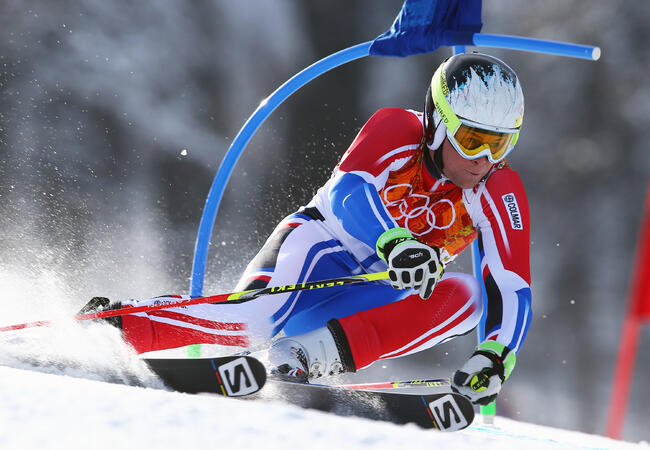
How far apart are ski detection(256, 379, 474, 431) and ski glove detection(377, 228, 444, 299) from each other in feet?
1.15

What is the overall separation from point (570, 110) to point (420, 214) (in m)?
7.46

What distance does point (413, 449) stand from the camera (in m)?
1.45

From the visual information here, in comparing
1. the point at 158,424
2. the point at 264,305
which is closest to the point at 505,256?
the point at 264,305

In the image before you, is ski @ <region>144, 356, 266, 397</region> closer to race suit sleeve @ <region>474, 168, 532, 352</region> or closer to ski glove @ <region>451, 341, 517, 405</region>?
ski glove @ <region>451, 341, 517, 405</region>

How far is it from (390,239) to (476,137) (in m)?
0.52

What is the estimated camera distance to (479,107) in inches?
105

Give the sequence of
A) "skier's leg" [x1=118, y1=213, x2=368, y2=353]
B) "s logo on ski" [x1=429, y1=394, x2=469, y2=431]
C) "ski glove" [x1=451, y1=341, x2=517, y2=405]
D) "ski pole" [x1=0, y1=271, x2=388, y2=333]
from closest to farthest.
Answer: "s logo on ski" [x1=429, y1=394, x2=469, y2=431] → "ski glove" [x1=451, y1=341, x2=517, y2=405] → "ski pole" [x1=0, y1=271, x2=388, y2=333] → "skier's leg" [x1=118, y1=213, x2=368, y2=353]

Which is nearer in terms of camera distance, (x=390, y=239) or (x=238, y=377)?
(x=238, y=377)

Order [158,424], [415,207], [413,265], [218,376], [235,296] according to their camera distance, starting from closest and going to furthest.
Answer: [158,424]
[218,376]
[413,265]
[235,296]
[415,207]

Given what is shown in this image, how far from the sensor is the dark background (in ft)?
24.1

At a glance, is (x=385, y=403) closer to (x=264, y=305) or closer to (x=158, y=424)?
(x=264, y=305)

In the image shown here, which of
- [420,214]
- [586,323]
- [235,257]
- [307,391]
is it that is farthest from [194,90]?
[307,391]

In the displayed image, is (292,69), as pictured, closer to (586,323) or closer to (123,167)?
(123,167)

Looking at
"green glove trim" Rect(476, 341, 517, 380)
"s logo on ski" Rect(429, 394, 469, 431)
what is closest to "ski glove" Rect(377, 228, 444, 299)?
"green glove trim" Rect(476, 341, 517, 380)
